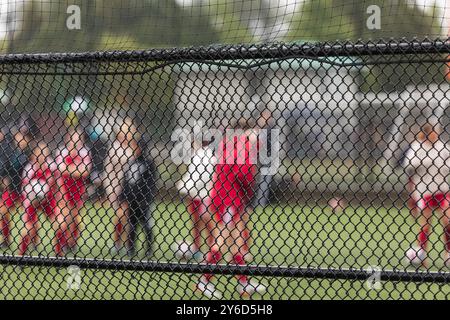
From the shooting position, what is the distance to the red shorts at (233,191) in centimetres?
612

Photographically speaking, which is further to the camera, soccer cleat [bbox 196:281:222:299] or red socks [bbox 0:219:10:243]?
red socks [bbox 0:219:10:243]

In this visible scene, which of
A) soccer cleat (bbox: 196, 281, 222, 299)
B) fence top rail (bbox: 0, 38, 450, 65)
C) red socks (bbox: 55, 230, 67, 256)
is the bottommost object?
soccer cleat (bbox: 196, 281, 222, 299)

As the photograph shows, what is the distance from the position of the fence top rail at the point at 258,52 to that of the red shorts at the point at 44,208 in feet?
11.9

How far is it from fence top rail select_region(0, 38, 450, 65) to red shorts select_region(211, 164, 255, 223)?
8.17 feet

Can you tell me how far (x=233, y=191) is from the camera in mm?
6242

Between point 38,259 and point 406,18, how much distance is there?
304 cm

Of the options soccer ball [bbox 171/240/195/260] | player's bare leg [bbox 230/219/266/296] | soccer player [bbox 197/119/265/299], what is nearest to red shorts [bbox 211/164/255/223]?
soccer player [bbox 197/119/265/299]

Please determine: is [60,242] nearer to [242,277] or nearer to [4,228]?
[4,228]

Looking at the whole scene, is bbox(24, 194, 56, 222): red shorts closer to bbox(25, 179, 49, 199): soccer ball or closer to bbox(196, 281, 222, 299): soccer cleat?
bbox(25, 179, 49, 199): soccer ball

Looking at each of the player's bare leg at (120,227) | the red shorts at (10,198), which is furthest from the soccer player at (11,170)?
the player's bare leg at (120,227)

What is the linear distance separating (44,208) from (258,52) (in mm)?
4846

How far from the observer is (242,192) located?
6.30 metres

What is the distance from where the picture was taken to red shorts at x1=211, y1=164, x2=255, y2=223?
241 inches
